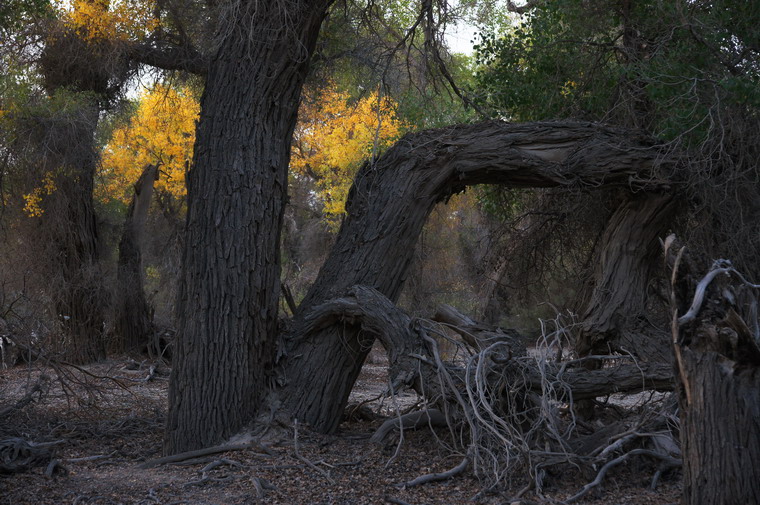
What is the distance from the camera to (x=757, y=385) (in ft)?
11.8

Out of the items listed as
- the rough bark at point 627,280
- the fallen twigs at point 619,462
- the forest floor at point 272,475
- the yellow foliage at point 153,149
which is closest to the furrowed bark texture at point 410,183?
the rough bark at point 627,280

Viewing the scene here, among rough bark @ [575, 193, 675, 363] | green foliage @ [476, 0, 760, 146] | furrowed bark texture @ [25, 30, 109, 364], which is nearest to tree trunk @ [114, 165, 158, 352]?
furrowed bark texture @ [25, 30, 109, 364]

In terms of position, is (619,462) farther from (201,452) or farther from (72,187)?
(72,187)

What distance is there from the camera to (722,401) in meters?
3.56

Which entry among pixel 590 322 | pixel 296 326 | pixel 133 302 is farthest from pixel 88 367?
pixel 590 322

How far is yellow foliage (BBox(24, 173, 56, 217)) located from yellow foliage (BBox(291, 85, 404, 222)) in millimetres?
6673

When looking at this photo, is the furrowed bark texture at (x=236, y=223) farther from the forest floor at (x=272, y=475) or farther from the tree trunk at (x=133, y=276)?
the tree trunk at (x=133, y=276)

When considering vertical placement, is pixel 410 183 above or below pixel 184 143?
below

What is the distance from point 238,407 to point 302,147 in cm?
1559

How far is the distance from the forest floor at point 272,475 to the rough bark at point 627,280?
195 cm

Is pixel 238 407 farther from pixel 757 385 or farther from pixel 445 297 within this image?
pixel 445 297

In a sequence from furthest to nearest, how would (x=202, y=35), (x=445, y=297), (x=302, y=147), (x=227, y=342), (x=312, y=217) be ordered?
(x=312, y=217), (x=302, y=147), (x=445, y=297), (x=202, y=35), (x=227, y=342)

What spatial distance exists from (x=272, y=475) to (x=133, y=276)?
33.8 ft

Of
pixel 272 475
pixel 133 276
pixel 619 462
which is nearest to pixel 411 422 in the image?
pixel 272 475
